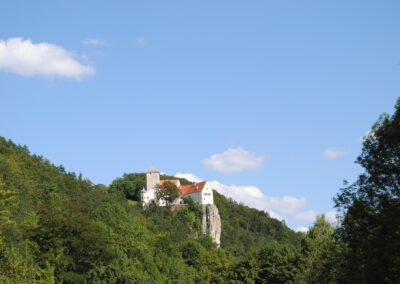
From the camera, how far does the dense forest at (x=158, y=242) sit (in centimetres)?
3138

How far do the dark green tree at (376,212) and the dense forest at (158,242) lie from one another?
0.16 ft

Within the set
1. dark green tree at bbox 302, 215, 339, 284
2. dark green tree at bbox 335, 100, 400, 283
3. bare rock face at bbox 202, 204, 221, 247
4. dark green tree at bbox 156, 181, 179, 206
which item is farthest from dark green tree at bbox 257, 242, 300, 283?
dark green tree at bbox 156, 181, 179, 206

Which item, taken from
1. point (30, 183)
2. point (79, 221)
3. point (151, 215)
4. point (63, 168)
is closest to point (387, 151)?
point (79, 221)

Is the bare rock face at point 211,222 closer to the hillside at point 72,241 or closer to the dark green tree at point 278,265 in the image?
the hillside at point 72,241

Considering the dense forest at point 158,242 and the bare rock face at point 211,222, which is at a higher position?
the bare rock face at point 211,222

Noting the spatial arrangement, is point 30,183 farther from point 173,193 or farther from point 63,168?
point 173,193

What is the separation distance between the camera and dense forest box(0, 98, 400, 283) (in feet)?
103

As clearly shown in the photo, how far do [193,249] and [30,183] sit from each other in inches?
1278

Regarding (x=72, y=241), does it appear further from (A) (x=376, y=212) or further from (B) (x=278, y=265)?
(B) (x=278, y=265)

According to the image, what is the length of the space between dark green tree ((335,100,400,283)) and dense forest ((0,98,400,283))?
5 cm

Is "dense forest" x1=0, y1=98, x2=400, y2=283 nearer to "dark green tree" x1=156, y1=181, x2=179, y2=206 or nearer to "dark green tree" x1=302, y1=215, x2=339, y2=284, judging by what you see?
"dark green tree" x1=302, y1=215, x2=339, y2=284

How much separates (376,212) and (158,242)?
217 feet

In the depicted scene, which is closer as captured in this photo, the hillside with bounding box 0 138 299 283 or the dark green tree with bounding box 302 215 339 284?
the dark green tree with bounding box 302 215 339 284

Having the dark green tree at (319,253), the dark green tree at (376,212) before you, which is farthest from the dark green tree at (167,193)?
the dark green tree at (376,212)
